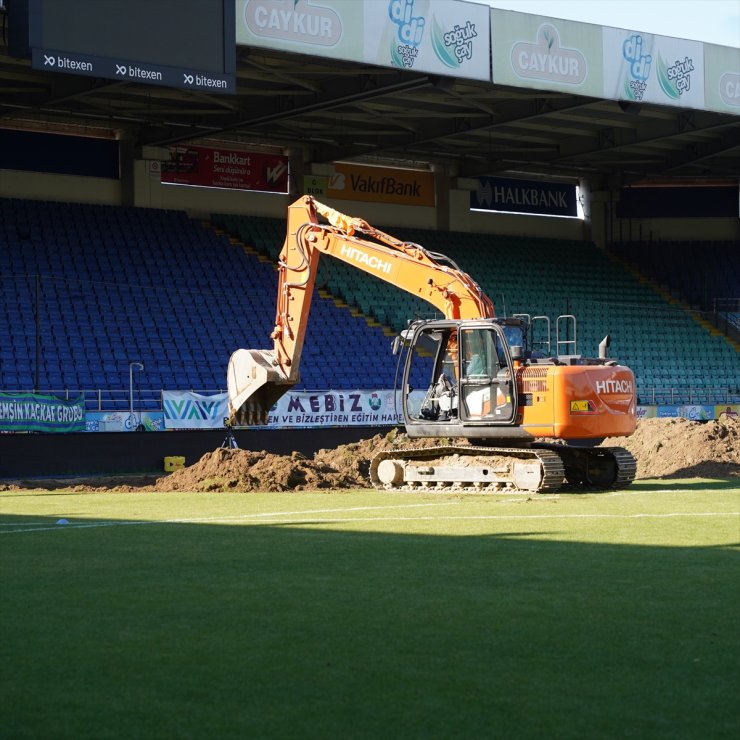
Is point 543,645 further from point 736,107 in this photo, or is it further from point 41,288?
point 736,107

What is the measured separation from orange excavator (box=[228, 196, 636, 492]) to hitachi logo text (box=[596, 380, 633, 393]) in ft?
0.05

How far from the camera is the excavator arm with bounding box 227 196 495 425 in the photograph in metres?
22.4

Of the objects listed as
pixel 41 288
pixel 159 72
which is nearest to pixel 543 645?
pixel 159 72

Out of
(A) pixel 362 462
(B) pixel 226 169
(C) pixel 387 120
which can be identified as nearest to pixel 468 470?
(A) pixel 362 462

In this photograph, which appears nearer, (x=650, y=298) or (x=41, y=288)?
(x=41, y=288)

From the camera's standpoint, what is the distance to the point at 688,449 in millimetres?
26562

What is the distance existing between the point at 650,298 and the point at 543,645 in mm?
42610

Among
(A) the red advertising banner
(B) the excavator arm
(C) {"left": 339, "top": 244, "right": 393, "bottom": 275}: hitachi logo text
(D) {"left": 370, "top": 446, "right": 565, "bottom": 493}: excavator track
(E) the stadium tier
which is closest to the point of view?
(D) {"left": 370, "top": 446, "right": 565, "bottom": 493}: excavator track

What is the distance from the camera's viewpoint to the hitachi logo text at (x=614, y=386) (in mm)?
21062

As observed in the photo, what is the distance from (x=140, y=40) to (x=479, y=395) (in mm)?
12174

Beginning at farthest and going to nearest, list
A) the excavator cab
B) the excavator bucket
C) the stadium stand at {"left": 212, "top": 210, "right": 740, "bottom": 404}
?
1. the stadium stand at {"left": 212, "top": 210, "right": 740, "bottom": 404}
2. the excavator bucket
3. the excavator cab

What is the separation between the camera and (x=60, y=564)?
1177 cm

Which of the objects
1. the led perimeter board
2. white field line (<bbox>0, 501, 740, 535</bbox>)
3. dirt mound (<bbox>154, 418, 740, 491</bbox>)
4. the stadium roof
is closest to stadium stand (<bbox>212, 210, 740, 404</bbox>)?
the stadium roof

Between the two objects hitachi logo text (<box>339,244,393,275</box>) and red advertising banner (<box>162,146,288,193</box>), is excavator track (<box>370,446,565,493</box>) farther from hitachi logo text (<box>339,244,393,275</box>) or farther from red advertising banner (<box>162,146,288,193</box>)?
red advertising banner (<box>162,146,288,193</box>)
